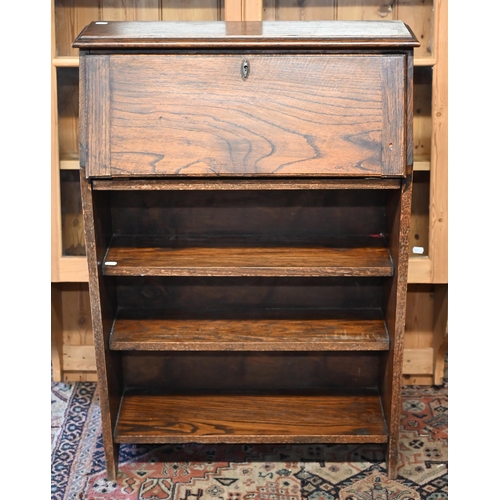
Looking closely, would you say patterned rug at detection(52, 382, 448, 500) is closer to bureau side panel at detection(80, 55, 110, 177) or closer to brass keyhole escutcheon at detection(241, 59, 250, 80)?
bureau side panel at detection(80, 55, 110, 177)

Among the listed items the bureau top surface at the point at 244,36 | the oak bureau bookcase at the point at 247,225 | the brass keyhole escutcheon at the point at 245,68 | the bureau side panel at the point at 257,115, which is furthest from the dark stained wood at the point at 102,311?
the brass keyhole escutcheon at the point at 245,68

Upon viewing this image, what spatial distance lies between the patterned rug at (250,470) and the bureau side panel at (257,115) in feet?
3.61

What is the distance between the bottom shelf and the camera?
2607 millimetres

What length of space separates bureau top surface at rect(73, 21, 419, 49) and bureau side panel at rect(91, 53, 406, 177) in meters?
0.04

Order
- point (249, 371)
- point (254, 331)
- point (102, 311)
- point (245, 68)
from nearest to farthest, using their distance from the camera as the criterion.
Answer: point (245, 68)
point (102, 311)
point (254, 331)
point (249, 371)

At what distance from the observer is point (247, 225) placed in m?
2.70

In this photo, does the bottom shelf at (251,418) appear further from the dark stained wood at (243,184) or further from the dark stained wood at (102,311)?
the dark stained wood at (243,184)

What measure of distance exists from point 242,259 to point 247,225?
232 mm

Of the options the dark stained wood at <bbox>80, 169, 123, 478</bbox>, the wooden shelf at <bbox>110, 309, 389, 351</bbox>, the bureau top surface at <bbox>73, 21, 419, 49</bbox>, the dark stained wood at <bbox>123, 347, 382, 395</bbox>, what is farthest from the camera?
the dark stained wood at <bbox>123, 347, 382, 395</bbox>

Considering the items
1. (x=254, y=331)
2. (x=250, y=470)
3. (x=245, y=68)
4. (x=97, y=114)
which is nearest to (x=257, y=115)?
(x=245, y=68)

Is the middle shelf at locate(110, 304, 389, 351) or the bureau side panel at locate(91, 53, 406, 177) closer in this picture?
the bureau side panel at locate(91, 53, 406, 177)

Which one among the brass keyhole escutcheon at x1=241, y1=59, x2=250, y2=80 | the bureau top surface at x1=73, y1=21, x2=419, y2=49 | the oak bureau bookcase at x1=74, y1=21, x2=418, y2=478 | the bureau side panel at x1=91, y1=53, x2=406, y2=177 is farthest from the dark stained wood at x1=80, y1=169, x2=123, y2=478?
the brass keyhole escutcheon at x1=241, y1=59, x2=250, y2=80

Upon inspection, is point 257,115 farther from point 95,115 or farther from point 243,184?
point 95,115

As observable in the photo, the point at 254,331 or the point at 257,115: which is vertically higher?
the point at 257,115
